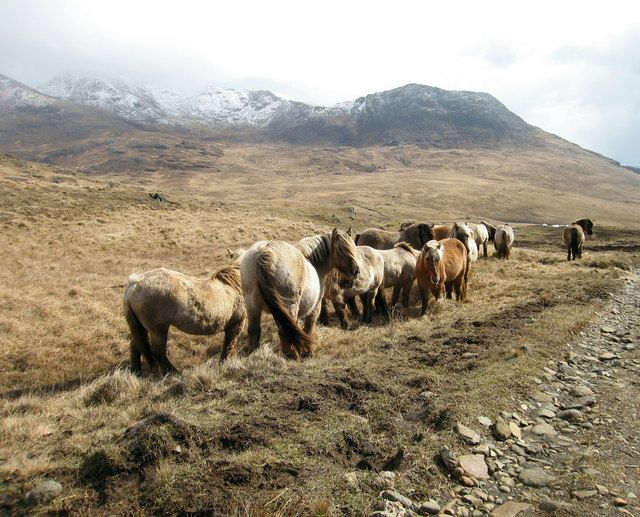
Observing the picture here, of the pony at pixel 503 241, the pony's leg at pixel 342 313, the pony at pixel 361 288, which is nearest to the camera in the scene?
the pony at pixel 361 288

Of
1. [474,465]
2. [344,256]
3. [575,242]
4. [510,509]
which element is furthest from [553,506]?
[575,242]

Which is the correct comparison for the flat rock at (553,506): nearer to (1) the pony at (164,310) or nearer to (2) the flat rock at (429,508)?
(2) the flat rock at (429,508)

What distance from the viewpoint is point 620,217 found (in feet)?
258

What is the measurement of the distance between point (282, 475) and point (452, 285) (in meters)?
10.3

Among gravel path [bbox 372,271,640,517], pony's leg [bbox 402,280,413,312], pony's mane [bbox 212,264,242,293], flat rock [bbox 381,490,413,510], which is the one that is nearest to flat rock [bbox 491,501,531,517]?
gravel path [bbox 372,271,640,517]

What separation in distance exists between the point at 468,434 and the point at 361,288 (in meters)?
5.08

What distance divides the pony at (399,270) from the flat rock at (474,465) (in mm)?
7314

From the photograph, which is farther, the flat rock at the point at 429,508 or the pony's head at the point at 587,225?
the pony's head at the point at 587,225

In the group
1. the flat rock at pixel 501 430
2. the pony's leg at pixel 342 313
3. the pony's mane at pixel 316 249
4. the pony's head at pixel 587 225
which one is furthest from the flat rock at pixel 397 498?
the pony's head at pixel 587 225

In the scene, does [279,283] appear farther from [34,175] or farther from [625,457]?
[34,175]

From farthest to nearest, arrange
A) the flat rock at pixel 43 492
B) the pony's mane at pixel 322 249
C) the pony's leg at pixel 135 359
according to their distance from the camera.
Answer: the pony's mane at pixel 322 249 → the pony's leg at pixel 135 359 → the flat rock at pixel 43 492

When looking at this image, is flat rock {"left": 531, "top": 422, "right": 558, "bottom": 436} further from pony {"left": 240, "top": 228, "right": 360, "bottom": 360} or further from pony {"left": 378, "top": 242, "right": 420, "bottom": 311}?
pony {"left": 378, "top": 242, "right": 420, "bottom": 311}

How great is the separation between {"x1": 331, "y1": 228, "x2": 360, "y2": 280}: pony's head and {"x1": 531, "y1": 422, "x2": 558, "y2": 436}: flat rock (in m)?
3.77

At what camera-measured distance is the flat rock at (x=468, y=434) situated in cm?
392
